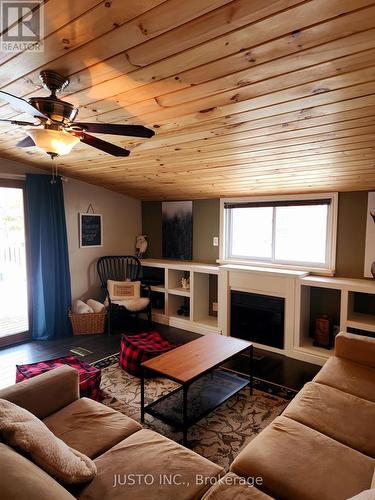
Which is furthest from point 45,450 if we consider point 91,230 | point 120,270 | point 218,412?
point 120,270

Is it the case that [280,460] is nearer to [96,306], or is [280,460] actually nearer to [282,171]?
[282,171]

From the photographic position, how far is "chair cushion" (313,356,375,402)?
2150mm

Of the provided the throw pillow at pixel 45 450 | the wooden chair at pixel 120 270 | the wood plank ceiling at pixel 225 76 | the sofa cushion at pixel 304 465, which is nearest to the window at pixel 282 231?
the wood plank ceiling at pixel 225 76

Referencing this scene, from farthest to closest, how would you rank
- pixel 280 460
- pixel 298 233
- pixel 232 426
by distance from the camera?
pixel 298 233 < pixel 232 426 < pixel 280 460

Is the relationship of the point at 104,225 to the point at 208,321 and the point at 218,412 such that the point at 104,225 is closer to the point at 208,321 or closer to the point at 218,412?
the point at 208,321

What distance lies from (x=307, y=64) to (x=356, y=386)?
2.02 metres

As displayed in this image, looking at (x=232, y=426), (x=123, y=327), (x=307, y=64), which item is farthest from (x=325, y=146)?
(x=123, y=327)

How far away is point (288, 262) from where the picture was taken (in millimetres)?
4238

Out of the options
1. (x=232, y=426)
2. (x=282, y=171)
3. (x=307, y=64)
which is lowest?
(x=232, y=426)

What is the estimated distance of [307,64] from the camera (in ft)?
5.24

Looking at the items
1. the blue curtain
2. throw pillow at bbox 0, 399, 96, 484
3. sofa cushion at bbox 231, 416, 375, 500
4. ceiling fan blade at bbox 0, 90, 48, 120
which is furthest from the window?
throw pillow at bbox 0, 399, 96, 484

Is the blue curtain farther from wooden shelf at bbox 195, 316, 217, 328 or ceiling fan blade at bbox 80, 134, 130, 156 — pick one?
ceiling fan blade at bbox 80, 134, 130, 156

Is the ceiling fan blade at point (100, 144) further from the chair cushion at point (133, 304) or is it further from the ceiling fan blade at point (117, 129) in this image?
the chair cushion at point (133, 304)

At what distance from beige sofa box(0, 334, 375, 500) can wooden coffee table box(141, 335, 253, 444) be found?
57 cm
